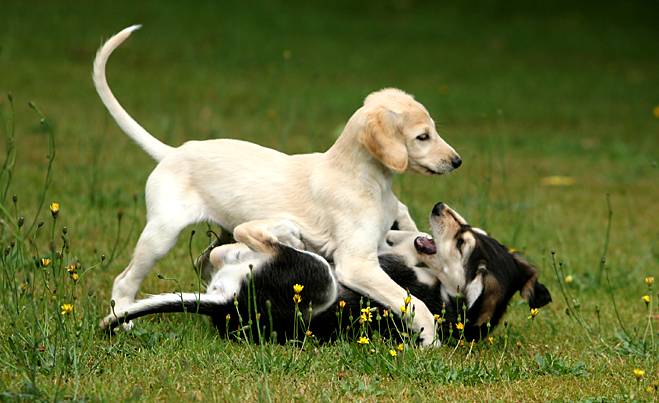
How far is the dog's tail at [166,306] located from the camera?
365 cm

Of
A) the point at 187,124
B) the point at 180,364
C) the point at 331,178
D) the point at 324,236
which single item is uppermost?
the point at 331,178

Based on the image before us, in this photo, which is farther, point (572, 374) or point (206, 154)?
point (206, 154)

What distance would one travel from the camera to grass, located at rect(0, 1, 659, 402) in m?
3.39

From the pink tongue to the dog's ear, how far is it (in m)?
0.56

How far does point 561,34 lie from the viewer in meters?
18.7

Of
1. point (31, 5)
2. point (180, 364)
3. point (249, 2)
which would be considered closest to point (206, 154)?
point (180, 364)

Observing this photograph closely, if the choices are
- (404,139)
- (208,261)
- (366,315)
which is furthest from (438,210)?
(208,261)

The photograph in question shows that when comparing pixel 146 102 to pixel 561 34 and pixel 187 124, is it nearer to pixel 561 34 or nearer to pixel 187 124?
pixel 187 124

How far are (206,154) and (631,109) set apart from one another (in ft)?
38.8

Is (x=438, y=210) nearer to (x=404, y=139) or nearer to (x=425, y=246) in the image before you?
(x=425, y=246)

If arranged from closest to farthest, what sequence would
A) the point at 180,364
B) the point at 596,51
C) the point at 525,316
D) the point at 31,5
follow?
the point at 180,364 → the point at 525,316 → the point at 31,5 → the point at 596,51

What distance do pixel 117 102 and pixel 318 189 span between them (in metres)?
1.40

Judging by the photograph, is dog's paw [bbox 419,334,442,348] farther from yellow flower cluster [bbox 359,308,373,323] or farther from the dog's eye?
the dog's eye

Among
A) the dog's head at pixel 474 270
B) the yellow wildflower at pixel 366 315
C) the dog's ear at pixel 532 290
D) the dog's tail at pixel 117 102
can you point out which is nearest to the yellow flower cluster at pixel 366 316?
the yellow wildflower at pixel 366 315
